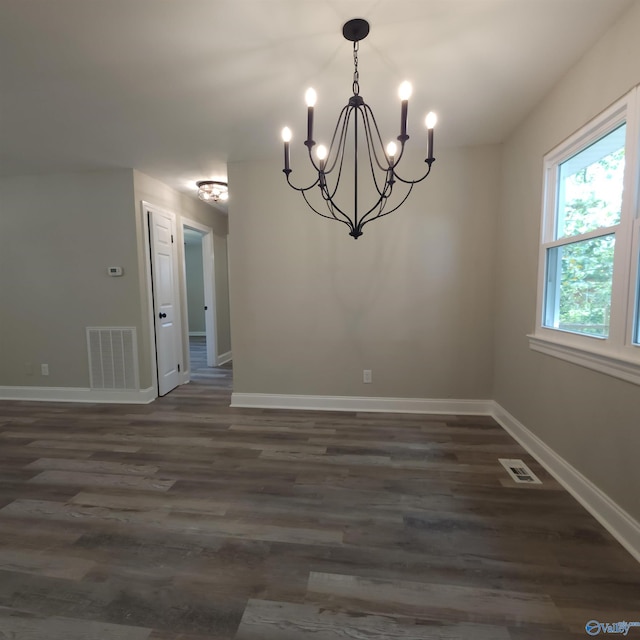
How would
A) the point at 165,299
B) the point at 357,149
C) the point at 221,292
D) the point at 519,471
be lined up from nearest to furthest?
the point at 519,471
the point at 357,149
the point at 165,299
the point at 221,292

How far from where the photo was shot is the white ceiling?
5.14ft

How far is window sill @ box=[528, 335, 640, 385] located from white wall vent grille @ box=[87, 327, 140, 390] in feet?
12.6

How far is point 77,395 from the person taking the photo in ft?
12.6

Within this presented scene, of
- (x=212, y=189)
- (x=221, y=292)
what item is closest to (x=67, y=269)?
(x=212, y=189)

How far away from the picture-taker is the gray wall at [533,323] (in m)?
1.64

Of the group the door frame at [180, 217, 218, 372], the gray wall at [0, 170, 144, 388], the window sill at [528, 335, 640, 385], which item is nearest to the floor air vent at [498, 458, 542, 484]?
the window sill at [528, 335, 640, 385]

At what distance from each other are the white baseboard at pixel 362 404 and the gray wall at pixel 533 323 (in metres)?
0.31

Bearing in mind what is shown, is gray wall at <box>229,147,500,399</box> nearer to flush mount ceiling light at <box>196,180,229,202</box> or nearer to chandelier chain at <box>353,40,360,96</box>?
flush mount ceiling light at <box>196,180,229,202</box>

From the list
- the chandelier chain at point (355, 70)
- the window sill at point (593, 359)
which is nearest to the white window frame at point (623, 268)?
the window sill at point (593, 359)

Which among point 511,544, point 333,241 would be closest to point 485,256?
point 333,241

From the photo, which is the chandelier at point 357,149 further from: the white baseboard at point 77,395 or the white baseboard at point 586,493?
the white baseboard at point 77,395

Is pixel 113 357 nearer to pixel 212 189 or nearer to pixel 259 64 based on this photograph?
pixel 212 189

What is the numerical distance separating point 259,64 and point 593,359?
2505 millimetres

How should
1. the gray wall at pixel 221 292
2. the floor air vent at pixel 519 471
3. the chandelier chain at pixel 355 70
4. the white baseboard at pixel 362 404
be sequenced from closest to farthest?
the chandelier chain at pixel 355 70 → the floor air vent at pixel 519 471 → the white baseboard at pixel 362 404 → the gray wall at pixel 221 292
